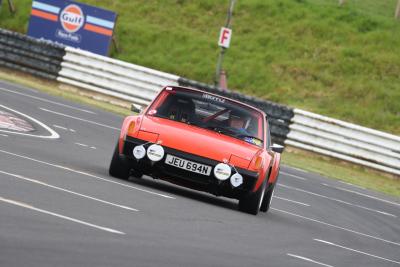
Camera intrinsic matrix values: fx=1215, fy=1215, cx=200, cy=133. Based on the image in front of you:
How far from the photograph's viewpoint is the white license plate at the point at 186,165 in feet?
43.0

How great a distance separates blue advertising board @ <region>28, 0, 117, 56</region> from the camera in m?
36.3

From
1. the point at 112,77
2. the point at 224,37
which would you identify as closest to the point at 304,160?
the point at 112,77

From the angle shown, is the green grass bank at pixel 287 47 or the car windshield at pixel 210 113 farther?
the green grass bank at pixel 287 47

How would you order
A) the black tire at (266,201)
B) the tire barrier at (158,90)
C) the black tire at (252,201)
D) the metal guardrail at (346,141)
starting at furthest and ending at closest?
the tire barrier at (158,90) → the metal guardrail at (346,141) → the black tire at (266,201) → the black tire at (252,201)

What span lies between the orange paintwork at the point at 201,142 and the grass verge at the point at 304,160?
1102cm

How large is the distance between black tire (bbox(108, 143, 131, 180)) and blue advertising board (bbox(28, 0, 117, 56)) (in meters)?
22.5

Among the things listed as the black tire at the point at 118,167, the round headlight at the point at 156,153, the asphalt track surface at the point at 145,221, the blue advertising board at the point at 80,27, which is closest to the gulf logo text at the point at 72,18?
the blue advertising board at the point at 80,27

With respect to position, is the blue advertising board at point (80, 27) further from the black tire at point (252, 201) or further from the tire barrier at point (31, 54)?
the black tire at point (252, 201)

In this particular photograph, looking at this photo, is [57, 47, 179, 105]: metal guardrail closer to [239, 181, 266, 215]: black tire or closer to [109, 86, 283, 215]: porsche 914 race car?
[109, 86, 283, 215]: porsche 914 race car

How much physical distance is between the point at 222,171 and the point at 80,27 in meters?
23.8

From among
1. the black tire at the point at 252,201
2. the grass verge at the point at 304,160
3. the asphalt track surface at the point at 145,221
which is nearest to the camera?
the asphalt track surface at the point at 145,221

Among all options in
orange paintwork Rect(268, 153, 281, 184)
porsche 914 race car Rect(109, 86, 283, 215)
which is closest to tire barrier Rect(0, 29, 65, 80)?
orange paintwork Rect(268, 153, 281, 184)

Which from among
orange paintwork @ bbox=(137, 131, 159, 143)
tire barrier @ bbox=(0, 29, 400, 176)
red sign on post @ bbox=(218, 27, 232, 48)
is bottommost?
orange paintwork @ bbox=(137, 131, 159, 143)

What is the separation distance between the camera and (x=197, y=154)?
1312 centimetres
